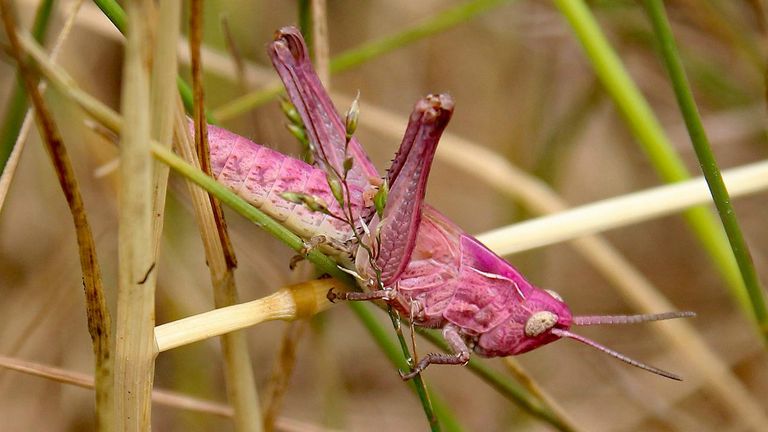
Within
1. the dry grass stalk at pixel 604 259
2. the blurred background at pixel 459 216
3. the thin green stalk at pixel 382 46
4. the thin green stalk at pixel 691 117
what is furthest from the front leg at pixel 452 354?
the dry grass stalk at pixel 604 259

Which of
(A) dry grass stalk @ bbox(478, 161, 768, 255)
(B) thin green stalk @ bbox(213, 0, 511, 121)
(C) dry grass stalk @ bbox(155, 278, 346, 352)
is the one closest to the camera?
(C) dry grass stalk @ bbox(155, 278, 346, 352)

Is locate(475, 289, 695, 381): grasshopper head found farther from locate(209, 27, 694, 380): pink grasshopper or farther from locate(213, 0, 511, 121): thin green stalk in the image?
locate(213, 0, 511, 121): thin green stalk

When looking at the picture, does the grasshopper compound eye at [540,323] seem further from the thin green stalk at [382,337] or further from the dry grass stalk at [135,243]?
the dry grass stalk at [135,243]

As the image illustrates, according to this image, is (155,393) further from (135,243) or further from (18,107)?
(135,243)

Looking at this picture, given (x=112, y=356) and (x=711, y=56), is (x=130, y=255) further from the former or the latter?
(x=711, y=56)

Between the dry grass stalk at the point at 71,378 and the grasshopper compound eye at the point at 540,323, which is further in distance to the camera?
the grasshopper compound eye at the point at 540,323

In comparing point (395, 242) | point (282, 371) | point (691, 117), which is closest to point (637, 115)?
point (691, 117)

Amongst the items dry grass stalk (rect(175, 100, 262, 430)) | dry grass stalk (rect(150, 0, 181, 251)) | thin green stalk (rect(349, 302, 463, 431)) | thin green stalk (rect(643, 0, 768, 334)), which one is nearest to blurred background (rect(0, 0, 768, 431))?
thin green stalk (rect(349, 302, 463, 431))
